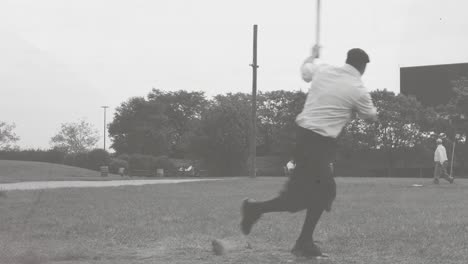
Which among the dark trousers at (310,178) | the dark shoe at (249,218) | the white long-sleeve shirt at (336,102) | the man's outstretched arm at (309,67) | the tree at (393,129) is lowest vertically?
the dark shoe at (249,218)

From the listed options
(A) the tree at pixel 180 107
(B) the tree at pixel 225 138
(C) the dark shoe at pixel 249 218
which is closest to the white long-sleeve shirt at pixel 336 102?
(C) the dark shoe at pixel 249 218

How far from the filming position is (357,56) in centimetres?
608

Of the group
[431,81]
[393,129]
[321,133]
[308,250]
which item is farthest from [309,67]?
[431,81]

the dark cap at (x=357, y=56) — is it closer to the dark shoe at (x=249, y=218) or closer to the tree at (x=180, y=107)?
the dark shoe at (x=249, y=218)

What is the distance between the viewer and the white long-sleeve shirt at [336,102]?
237 inches

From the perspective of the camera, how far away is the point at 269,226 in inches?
349

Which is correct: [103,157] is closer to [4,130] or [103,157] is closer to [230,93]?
[4,130]

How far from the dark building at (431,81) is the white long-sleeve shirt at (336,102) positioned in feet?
242

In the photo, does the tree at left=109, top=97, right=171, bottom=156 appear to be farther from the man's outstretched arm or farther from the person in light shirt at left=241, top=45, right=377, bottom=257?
the person in light shirt at left=241, top=45, right=377, bottom=257

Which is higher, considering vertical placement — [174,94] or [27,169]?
[174,94]

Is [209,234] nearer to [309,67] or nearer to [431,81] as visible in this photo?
[309,67]

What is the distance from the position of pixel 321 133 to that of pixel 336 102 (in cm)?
34

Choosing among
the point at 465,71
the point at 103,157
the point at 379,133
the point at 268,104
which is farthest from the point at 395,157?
the point at 103,157

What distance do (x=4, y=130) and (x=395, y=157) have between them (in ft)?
148
